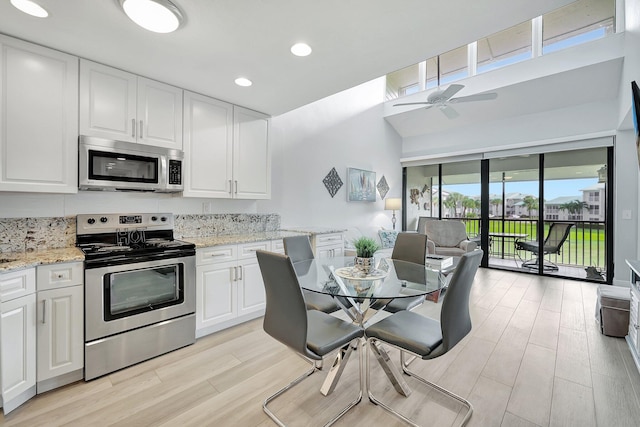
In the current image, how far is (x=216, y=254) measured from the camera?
9.05ft

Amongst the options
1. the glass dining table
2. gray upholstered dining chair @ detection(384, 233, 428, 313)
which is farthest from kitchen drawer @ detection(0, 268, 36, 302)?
gray upholstered dining chair @ detection(384, 233, 428, 313)

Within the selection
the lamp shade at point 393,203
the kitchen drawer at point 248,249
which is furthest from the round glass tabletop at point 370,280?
the lamp shade at point 393,203

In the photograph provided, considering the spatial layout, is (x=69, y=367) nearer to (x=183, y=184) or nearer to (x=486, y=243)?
(x=183, y=184)

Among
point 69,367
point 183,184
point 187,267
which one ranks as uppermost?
point 183,184

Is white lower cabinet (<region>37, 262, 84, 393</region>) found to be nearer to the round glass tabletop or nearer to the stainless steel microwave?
the stainless steel microwave

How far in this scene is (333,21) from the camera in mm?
1850

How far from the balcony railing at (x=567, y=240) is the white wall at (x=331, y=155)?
2.06 meters

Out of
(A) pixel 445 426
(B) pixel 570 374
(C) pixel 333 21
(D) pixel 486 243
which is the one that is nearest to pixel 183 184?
(C) pixel 333 21

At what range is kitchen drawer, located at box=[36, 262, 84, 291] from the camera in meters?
1.86

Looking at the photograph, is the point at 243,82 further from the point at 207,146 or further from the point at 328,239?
the point at 328,239

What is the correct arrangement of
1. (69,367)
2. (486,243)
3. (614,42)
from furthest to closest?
(486,243) < (614,42) < (69,367)

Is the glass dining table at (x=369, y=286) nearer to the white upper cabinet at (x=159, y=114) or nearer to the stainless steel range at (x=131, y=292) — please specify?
the stainless steel range at (x=131, y=292)

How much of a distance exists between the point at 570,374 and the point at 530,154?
4.19 meters

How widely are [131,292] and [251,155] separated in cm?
185
